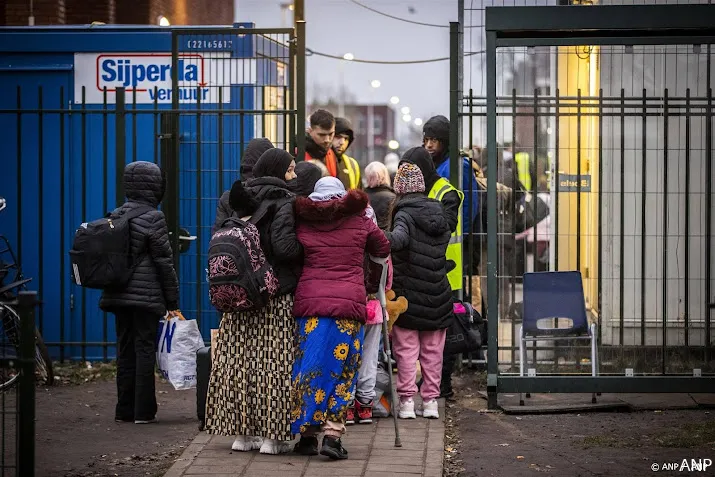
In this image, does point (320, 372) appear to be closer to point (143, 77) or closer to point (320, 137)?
point (320, 137)

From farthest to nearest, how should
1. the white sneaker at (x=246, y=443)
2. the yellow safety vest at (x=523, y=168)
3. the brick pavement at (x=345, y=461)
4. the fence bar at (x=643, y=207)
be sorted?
the yellow safety vest at (x=523, y=168) < the fence bar at (x=643, y=207) < the white sneaker at (x=246, y=443) < the brick pavement at (x=345, y=461)

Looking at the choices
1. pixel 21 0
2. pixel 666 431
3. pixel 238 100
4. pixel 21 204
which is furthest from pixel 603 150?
pixel 21 0

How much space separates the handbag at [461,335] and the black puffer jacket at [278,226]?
222 centimetres

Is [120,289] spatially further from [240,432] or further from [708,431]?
[708,431]

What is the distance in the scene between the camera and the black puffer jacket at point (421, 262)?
787 cm

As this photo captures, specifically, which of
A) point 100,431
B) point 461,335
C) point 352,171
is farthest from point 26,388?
point 352,171

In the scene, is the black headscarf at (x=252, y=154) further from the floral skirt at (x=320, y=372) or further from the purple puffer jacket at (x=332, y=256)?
the floral skirt at (x=320, y=372)

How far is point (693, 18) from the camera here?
309 inches

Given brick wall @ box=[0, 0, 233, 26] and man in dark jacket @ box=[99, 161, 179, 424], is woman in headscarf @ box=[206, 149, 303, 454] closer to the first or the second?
man in dark jacket @ box=[99, 161, 179, 424]

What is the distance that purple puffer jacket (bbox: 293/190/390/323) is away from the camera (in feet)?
21.6

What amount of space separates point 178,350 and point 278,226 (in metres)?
1.82

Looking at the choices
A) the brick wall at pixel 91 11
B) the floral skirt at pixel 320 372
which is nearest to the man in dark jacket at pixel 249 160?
the floral skirt at pixel 320 372

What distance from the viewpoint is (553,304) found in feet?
28.3

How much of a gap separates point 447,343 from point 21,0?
881cm
